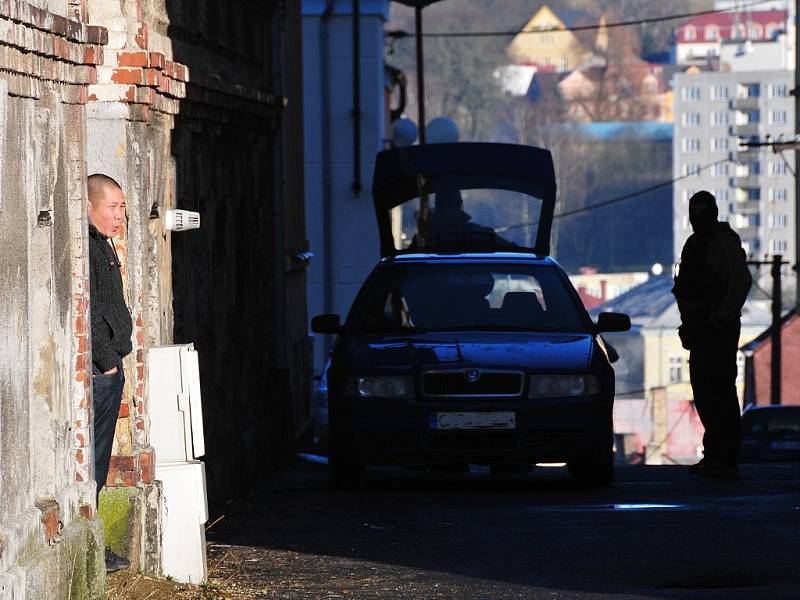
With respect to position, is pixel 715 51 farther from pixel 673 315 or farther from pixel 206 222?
pixel 206 222

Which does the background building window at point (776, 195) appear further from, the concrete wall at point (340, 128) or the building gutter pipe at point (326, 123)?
the building gutter pipe at point (326, 123)

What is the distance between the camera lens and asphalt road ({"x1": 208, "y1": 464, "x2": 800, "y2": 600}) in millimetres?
8078

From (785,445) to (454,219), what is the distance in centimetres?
1539

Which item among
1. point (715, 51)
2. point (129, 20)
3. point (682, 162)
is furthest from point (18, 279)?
point (715, 51)

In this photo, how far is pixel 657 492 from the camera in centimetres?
1206

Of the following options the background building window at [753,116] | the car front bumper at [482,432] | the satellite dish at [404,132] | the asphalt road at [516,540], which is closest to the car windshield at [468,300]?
the car front bumper at [482,432]

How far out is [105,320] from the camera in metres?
7.93

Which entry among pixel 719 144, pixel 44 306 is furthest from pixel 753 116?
pixel 44 306

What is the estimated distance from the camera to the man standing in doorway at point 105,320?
7879 mm

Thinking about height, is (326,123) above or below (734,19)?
below

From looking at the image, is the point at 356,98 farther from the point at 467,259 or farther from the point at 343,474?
the point at 343,474

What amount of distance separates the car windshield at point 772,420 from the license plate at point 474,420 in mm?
21911

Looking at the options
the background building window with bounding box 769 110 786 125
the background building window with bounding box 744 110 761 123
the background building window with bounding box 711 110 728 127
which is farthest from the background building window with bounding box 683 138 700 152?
the background building window with bounding box 769 110 786 125

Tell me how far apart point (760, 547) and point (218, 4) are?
18.0 feet
